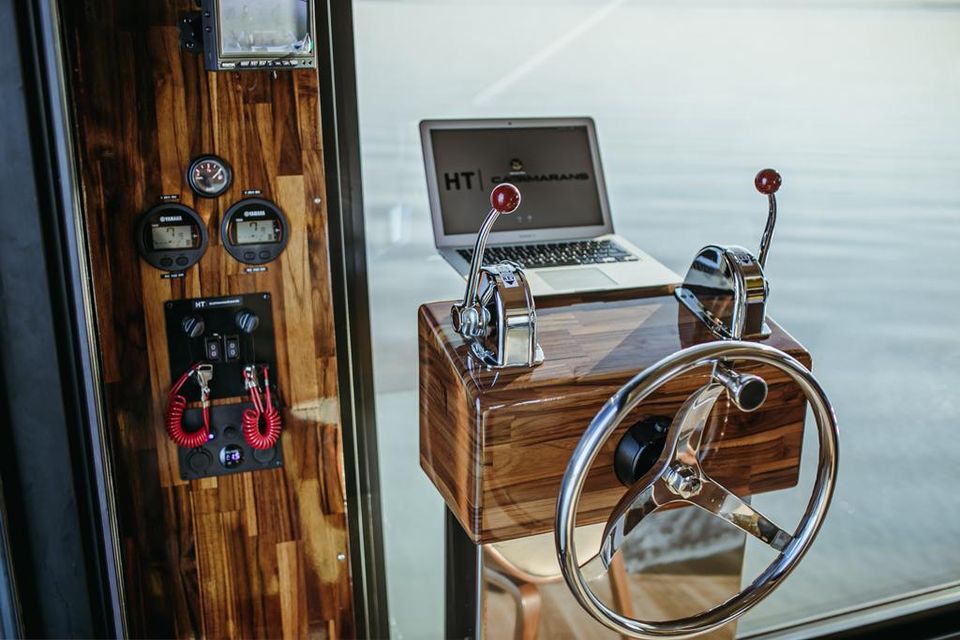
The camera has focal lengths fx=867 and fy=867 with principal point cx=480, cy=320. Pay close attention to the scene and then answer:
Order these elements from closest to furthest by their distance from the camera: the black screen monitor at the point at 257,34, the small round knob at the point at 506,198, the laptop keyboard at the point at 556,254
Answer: the small round knob at the point at 506,198
the black screen monitor at the point at 257,34
the laptop keyboard at the point at 556,254

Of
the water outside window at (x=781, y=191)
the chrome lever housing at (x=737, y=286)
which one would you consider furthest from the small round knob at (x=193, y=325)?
the chrome lever housing at (x=737, y=286)

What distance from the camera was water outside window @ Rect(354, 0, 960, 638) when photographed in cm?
174

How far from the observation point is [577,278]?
1.58 meters

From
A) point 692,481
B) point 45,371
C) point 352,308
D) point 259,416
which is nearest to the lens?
point 692,481

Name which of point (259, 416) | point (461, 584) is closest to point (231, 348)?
point (259, 416)

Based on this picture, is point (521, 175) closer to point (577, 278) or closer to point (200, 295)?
point (577, 278)

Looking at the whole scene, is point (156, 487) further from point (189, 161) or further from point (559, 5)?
point (559, 5)

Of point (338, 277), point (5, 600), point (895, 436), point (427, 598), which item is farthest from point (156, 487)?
point (895, 436)

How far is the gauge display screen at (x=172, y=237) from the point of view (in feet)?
4.72

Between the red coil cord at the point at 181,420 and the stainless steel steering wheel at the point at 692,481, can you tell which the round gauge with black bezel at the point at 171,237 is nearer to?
the red coil cord at the point at 181,420

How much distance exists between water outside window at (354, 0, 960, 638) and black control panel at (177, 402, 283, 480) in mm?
309

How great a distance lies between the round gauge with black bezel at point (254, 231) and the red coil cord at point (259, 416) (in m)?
0.20

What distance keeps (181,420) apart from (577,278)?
29.4 inches

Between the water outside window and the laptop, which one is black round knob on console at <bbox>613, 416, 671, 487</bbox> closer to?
the laptop
